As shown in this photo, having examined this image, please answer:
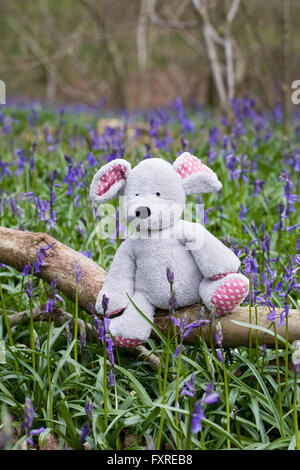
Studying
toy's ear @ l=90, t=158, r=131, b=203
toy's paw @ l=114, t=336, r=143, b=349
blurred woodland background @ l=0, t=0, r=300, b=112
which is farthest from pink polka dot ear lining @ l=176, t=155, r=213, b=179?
blurred woodland background @ l=0, t=0, r=300, b=112

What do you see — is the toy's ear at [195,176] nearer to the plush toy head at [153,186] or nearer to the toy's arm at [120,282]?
the plush toy head at [153,186]

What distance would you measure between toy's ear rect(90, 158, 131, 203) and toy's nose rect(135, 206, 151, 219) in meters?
0.18

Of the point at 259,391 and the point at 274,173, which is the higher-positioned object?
the point at 274,173

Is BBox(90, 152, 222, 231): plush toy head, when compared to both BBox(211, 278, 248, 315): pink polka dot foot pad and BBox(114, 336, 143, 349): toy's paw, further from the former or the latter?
BBox(114, 336, 143, 349): toy's paw

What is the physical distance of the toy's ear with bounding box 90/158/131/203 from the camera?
2029mm

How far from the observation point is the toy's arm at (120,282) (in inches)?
78.7

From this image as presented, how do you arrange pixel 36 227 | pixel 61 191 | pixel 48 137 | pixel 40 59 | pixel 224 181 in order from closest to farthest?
pixel 36 227 → pixel 61 191 → pixel 224 181 → pixel 48 137 → pixel 40 59

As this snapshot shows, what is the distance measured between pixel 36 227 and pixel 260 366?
66.0 inches

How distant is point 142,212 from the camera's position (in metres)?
1.90

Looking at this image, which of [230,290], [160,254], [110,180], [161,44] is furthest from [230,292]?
[161,44]

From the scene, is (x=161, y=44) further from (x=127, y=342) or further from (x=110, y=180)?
(x=127, y=342)

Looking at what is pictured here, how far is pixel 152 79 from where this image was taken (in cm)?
2452
